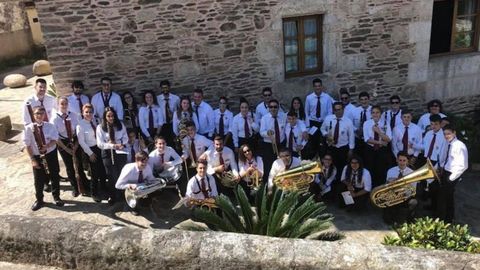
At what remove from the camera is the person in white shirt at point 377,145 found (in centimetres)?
827

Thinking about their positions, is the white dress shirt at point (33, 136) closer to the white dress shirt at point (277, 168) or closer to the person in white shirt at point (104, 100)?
the person in white shirt at point (104, 100)

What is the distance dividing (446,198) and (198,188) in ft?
13.2

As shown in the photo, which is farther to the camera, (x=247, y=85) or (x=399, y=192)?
(x=247, y=85)

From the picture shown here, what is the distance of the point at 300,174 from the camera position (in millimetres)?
7172

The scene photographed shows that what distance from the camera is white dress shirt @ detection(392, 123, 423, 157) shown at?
26.9ft

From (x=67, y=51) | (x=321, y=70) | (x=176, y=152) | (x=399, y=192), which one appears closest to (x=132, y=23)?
(x=67, y=51)

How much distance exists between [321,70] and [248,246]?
7408 mm

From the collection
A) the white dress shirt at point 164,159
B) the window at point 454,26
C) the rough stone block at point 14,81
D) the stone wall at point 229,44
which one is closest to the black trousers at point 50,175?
the white dress shirt at point 164,159

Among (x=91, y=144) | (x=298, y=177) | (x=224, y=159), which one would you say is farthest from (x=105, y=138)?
(x=298, y=177)

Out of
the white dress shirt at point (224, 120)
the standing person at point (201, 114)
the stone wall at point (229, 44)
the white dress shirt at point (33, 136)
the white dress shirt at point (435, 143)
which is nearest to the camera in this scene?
the white dress shirt at point (33, 136)

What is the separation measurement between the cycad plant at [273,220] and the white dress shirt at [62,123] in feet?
9.35

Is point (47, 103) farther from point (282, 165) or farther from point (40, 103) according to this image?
point (282, 165)

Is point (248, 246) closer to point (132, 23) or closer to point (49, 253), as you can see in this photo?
point (49, 253)

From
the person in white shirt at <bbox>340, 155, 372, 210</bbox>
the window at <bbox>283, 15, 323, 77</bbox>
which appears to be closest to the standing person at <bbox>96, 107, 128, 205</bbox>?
the person in white shirt at <bbox>340, 155, 372, 210</bbox>
